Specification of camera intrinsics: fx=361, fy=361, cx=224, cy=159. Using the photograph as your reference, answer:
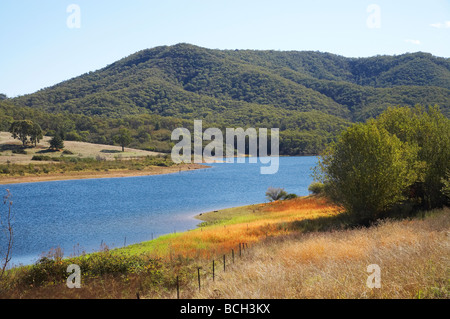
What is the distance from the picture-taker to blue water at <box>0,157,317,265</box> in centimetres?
2688

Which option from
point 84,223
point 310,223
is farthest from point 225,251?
point 84,223

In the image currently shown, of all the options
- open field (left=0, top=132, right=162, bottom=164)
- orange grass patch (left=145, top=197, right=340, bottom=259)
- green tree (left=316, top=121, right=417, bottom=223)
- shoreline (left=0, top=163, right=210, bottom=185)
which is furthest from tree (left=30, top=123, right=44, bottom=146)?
green tree (left=316, top=121, right=417, bottom=223)

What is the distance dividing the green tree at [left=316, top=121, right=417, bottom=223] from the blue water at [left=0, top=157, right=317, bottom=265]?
574 inches

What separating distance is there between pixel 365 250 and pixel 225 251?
22.8 ft

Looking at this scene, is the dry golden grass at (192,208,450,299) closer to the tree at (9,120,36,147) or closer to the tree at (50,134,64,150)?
the tree at (9,120,36,147)

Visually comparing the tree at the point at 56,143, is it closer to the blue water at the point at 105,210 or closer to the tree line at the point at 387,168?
the blue water at the point at 105,210

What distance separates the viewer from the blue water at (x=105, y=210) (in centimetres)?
2688

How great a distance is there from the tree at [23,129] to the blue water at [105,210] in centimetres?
3246

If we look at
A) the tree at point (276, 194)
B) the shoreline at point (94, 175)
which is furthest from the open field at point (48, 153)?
the tree at point (276, 194)

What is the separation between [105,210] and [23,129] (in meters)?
69.1

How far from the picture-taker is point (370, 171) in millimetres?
21031

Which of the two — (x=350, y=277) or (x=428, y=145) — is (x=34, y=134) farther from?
(x=350, y=277)

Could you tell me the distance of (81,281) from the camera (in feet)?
37.4
